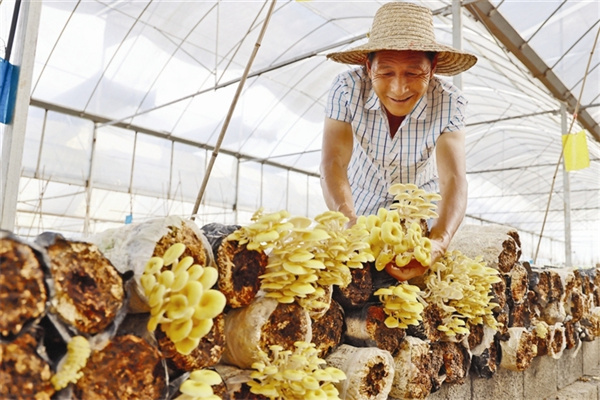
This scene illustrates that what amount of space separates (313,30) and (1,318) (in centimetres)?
852

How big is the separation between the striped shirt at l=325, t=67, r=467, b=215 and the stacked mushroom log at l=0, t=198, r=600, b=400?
0.41 metres

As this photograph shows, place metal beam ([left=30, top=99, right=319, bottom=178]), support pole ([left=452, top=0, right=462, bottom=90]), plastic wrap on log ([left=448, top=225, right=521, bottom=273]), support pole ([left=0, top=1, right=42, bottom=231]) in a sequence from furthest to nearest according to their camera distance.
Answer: metal beam ([left=30, top=99, right=319, bottom=178]), support pole ([left=452, top=0, right=462, bottom=90]), plastic wrap on log ([left=448, top=225, right=521, bottom=273]), support pole ([left=0, top=1, right=42, bottom=231])

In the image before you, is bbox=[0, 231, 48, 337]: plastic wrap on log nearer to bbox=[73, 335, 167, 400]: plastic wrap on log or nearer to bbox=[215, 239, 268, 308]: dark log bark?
bbox=[73, 335, 167, 400]: plastic wrap on log

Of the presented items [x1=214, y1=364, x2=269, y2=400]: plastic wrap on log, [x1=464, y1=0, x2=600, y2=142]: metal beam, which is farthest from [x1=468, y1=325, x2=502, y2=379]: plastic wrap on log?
[x1=464, y1=0, x2=600, y2=142]: metal beam

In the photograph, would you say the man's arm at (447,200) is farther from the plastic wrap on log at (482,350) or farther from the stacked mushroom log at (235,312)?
the plastic wrap on log at (482,350)

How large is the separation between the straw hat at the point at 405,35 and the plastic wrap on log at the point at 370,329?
30.4 inches

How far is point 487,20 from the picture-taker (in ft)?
19.3

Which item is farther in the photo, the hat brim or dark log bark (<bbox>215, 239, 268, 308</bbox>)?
the hat brim

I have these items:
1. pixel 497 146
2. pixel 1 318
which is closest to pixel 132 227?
pixel 1 318

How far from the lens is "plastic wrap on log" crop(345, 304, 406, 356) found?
1.26 meters

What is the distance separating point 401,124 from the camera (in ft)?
5.56

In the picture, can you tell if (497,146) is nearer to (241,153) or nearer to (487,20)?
(241,153)

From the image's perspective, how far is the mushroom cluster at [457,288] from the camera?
1432 millimetres

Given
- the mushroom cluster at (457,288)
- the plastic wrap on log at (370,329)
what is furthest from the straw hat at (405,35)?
the plastic wrap on log at (370,329)
